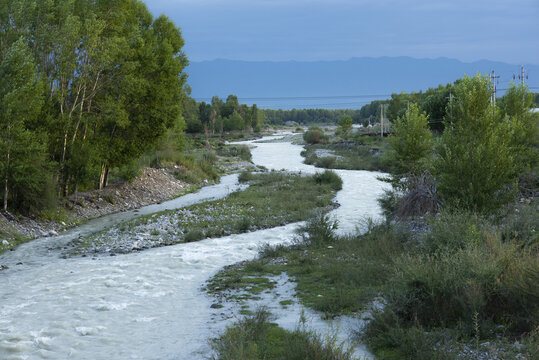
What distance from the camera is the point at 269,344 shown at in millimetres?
8125

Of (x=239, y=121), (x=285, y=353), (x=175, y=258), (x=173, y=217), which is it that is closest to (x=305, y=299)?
(x=285, y=353)

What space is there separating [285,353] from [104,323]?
14.6 feet

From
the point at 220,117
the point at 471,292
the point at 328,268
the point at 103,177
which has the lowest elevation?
the point at 328,268

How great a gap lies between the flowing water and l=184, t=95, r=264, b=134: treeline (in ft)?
286

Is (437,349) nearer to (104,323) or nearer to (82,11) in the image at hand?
(104,323)

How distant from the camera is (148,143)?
93.6ft

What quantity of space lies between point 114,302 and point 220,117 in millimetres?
116589

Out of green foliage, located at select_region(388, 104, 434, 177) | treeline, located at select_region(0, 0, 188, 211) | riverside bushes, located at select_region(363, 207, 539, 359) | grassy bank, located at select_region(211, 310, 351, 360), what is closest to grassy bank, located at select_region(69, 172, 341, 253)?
treeline, located at select_region(0, 0, 188, 211)

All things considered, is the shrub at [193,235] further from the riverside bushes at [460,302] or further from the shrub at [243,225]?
the riverside bushes at [460,302]

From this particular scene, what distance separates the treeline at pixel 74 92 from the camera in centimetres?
1847

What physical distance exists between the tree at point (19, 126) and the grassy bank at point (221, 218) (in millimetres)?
3844

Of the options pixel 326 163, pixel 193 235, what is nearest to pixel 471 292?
pixel 193 235

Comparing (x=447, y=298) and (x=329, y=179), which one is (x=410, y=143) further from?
(x=447, y=298)

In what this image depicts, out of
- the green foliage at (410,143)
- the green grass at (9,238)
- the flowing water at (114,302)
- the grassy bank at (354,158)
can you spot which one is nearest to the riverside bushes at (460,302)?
the flowing water at (114,302)
